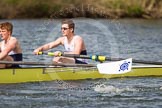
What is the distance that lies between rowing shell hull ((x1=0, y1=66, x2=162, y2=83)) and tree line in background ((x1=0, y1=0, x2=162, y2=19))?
→ 2728 centimetres

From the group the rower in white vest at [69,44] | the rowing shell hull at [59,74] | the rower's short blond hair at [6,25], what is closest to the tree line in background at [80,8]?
the rowing shell hull at [59,74]

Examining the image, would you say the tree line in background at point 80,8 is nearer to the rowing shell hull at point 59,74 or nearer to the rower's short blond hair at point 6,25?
the rowing shell hull at point 59,74

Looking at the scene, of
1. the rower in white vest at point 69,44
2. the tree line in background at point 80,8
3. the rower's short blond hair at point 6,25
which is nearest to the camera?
the rower's short blond hair at point 6,25

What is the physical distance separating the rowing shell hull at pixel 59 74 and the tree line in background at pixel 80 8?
2728 cm

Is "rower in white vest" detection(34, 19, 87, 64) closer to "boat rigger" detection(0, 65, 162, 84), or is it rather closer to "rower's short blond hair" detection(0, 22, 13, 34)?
"boat rigger" detection(0, 65, 162, 84)

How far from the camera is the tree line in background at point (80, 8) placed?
45.0 meters

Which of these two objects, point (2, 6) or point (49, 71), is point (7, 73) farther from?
point (2, 6)

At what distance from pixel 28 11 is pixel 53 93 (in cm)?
3463

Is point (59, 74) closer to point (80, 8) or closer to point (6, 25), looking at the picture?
point (6, 25)

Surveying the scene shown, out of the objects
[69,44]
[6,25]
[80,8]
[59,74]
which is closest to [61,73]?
[59,74]

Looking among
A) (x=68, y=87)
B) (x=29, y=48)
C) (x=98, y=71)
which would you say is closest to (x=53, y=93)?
(x=68, y=87)

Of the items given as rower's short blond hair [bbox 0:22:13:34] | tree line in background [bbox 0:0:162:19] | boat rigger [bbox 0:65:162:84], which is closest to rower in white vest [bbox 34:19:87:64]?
boat rigger [bbox 0:65:162:84]

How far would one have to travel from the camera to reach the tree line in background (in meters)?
45.0

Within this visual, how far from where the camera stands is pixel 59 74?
16.1 metres
